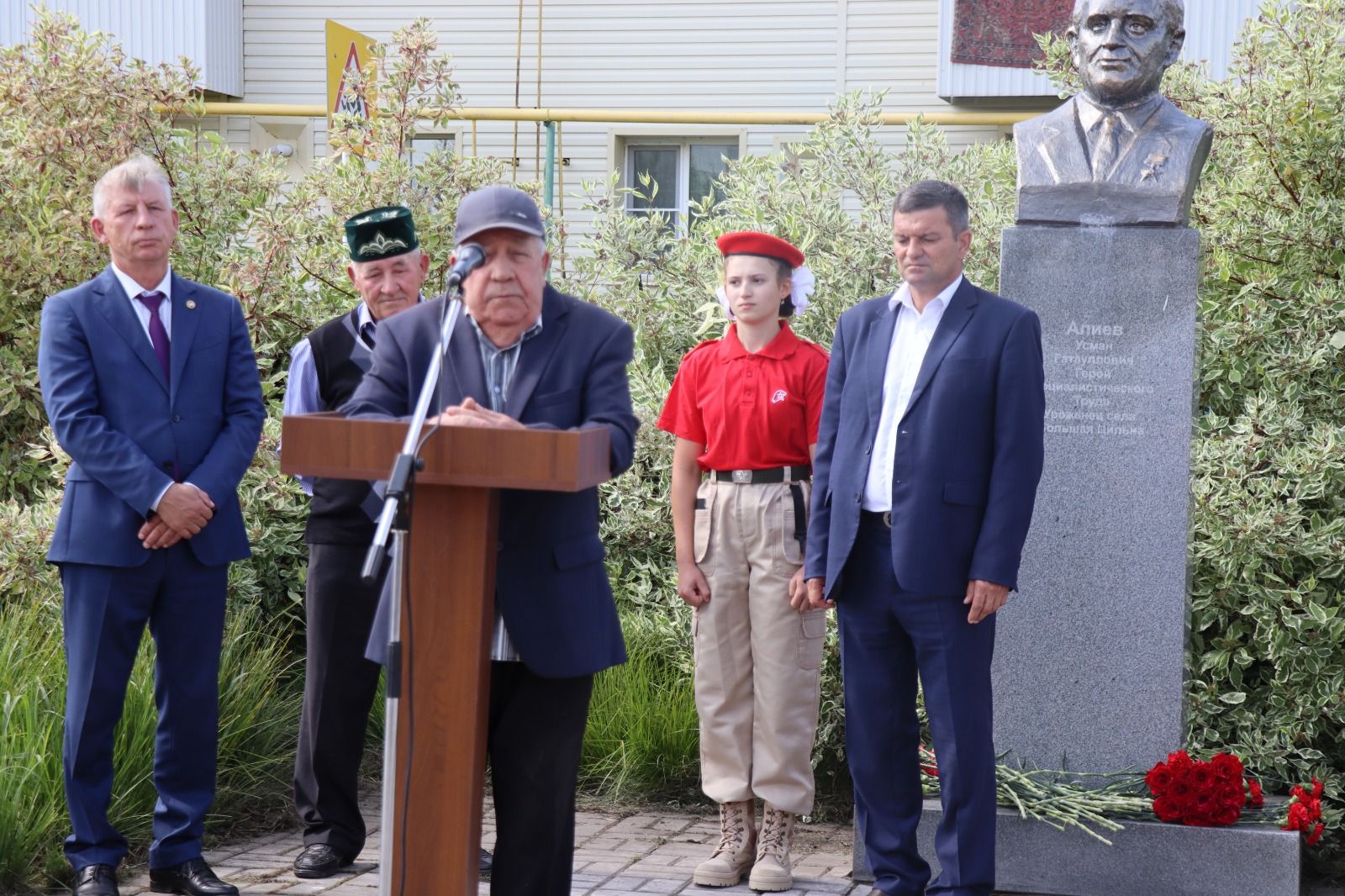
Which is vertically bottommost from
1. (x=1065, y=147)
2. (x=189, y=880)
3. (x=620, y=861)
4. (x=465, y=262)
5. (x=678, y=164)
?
(x=620, y=861)

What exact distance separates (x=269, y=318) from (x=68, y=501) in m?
3.04

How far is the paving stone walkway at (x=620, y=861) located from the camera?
500 cm

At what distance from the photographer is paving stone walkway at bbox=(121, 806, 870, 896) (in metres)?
5.00

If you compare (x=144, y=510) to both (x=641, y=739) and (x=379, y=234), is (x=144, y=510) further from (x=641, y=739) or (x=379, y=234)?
(x=641, y=739)

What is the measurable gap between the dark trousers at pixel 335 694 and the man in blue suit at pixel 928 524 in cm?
153

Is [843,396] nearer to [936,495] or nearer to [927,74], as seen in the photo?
[936,495]

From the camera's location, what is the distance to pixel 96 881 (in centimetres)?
458

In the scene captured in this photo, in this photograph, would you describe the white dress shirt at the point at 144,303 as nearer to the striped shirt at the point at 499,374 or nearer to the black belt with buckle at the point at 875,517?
the striped shirt at the point at 499,374

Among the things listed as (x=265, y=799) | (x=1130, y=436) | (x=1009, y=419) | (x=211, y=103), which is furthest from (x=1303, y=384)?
(x=211, y=103)

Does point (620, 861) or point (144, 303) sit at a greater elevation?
point (144, 303)

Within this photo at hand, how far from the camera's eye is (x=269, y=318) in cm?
762

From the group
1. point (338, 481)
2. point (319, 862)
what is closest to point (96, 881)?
point (319, 862)

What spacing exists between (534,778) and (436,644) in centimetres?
48

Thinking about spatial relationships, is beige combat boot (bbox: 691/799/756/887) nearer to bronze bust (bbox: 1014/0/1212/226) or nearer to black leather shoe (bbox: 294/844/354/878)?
black leather shoe (bbox: 294/844/354/878)
